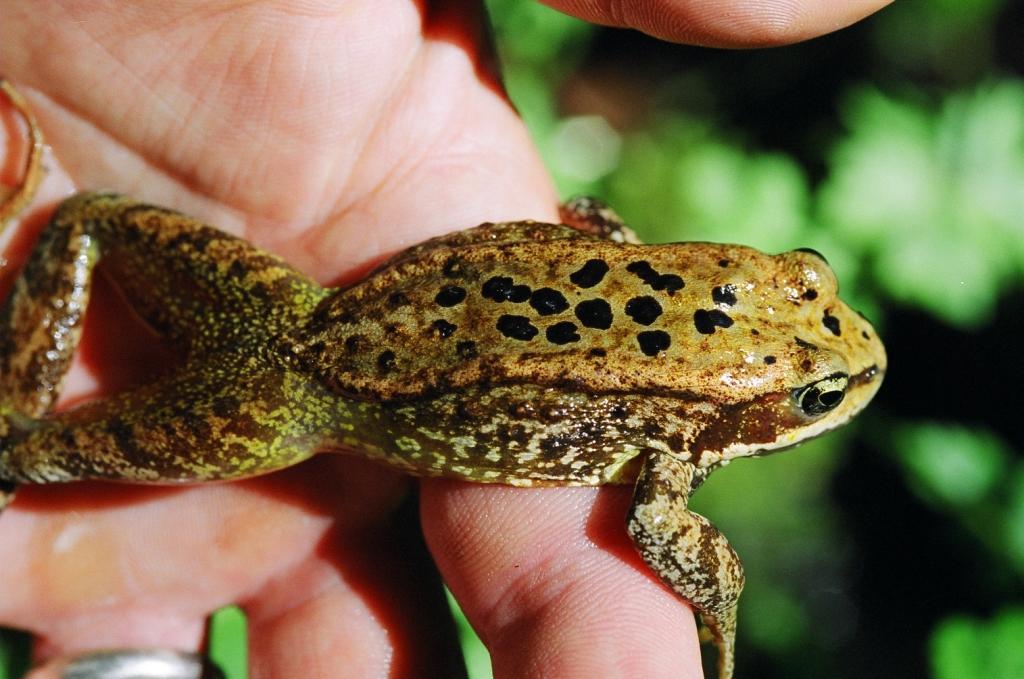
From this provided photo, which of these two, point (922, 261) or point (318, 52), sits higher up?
point (318, 52)

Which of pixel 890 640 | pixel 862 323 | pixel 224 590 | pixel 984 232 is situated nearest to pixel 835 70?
pixel 984 232

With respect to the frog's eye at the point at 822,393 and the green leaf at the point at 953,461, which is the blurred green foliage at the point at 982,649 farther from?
the frog's eye at the point at 822,393

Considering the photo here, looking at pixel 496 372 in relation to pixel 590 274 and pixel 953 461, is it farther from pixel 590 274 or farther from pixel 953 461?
pixel 953 461

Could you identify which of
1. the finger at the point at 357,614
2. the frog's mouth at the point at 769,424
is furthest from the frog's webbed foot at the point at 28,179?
the frog's mouth at the point at 769,424

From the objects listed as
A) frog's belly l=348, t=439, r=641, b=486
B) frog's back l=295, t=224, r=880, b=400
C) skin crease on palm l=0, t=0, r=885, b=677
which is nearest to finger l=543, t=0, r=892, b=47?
skin crease on palm l=0, t=0, r=885, b=677

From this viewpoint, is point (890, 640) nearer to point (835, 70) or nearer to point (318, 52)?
point (835, 70)

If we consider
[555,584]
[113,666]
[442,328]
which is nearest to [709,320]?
[442,328]
